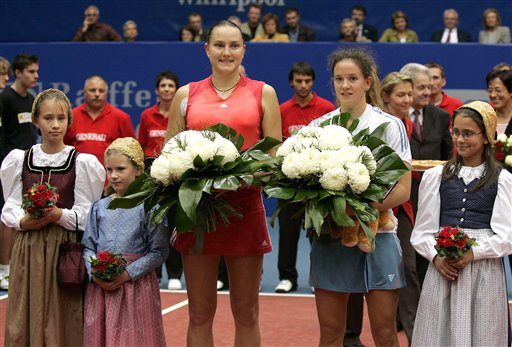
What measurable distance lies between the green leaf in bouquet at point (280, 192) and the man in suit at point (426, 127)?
286 cm

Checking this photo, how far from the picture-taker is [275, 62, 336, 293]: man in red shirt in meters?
9.19

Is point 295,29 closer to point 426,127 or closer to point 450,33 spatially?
point 450,33

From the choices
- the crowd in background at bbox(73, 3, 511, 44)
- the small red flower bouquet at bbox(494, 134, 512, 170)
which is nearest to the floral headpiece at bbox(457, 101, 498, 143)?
the small red flower bouquet at bbox(494, 134, 512, 170)

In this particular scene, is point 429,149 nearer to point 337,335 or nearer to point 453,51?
point 337,335

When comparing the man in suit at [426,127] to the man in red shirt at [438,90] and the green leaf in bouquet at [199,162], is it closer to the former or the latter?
→ the man in red shirt at [438,90]

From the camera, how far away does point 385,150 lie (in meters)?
4.77

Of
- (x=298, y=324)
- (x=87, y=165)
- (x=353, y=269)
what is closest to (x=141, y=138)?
(x=298, y=324)

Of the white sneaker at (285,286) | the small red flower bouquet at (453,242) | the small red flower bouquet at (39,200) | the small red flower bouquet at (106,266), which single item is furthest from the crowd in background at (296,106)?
the small red flower bouquet at (106,266)

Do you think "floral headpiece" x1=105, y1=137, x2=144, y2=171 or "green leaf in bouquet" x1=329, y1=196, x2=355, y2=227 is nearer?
"green leaf in bouquet" x1=329, y1=196, x2=355, y2=227

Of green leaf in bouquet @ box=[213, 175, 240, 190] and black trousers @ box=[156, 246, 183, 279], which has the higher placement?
green leaf in bouquet @ box=[213, 175, 240, 190]

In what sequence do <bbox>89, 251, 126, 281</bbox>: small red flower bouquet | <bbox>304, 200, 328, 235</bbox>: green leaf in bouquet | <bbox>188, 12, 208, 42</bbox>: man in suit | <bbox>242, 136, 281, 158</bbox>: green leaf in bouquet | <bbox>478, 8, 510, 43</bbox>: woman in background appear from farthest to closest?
<bbox>188, 12, 208, 42</bbox>: man in suit → <bbox>478, 8, 510, 43</bbox>: woman in background → <bbox>89, 251, 126, 281</bbox>: small red flower bouquet → <bbox>242, 136, 281, 158</bbox>: green leaf in bouquet → <bbox>304, 200, 328, 235</bbox>: green leaf in bouquet

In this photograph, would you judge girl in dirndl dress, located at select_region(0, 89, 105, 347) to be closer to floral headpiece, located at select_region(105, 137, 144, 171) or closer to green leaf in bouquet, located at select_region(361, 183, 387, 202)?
floral headpiece, located at select_region(105, 137, 144, 171)

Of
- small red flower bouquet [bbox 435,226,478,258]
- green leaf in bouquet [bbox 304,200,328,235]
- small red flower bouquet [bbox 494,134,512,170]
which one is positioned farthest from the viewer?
small red flower bouquet [bbox 494,134,512,170]

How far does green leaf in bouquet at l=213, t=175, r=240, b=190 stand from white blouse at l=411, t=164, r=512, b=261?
1.22 metres
